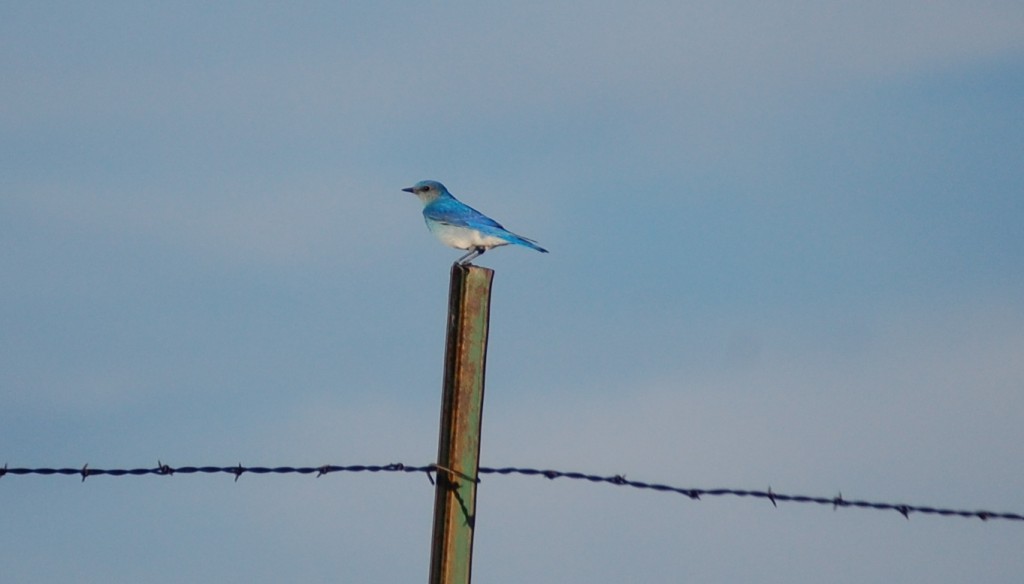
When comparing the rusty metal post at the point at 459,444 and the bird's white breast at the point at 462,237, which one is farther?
the bird's white breast at the point at 462,237

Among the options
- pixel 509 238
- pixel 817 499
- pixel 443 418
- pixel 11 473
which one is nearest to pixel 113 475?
pixel 11 473

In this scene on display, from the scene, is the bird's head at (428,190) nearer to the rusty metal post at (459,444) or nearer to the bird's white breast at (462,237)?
the bird's white breast at (462,237)

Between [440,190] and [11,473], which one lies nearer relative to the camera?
[11,473]

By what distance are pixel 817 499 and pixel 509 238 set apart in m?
4.68

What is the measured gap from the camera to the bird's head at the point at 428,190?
1400cm

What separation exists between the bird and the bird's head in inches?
22.3

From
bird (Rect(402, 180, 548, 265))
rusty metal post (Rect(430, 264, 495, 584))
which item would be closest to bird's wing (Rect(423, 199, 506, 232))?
bird (Rect(402, 180, 548, 265))

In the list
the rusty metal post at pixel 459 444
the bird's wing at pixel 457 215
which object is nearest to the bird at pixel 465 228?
the bird's wing at pixel 457 215

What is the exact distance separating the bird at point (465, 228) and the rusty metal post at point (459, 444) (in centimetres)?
420

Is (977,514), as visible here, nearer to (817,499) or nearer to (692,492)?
(817,499)

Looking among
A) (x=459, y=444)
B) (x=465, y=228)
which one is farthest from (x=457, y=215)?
(x=459, y=444)

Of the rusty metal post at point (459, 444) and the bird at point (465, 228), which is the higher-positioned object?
the bird at point (465, 228)

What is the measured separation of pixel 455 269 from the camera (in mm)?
7000

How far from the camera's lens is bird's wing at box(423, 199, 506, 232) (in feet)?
39.6
